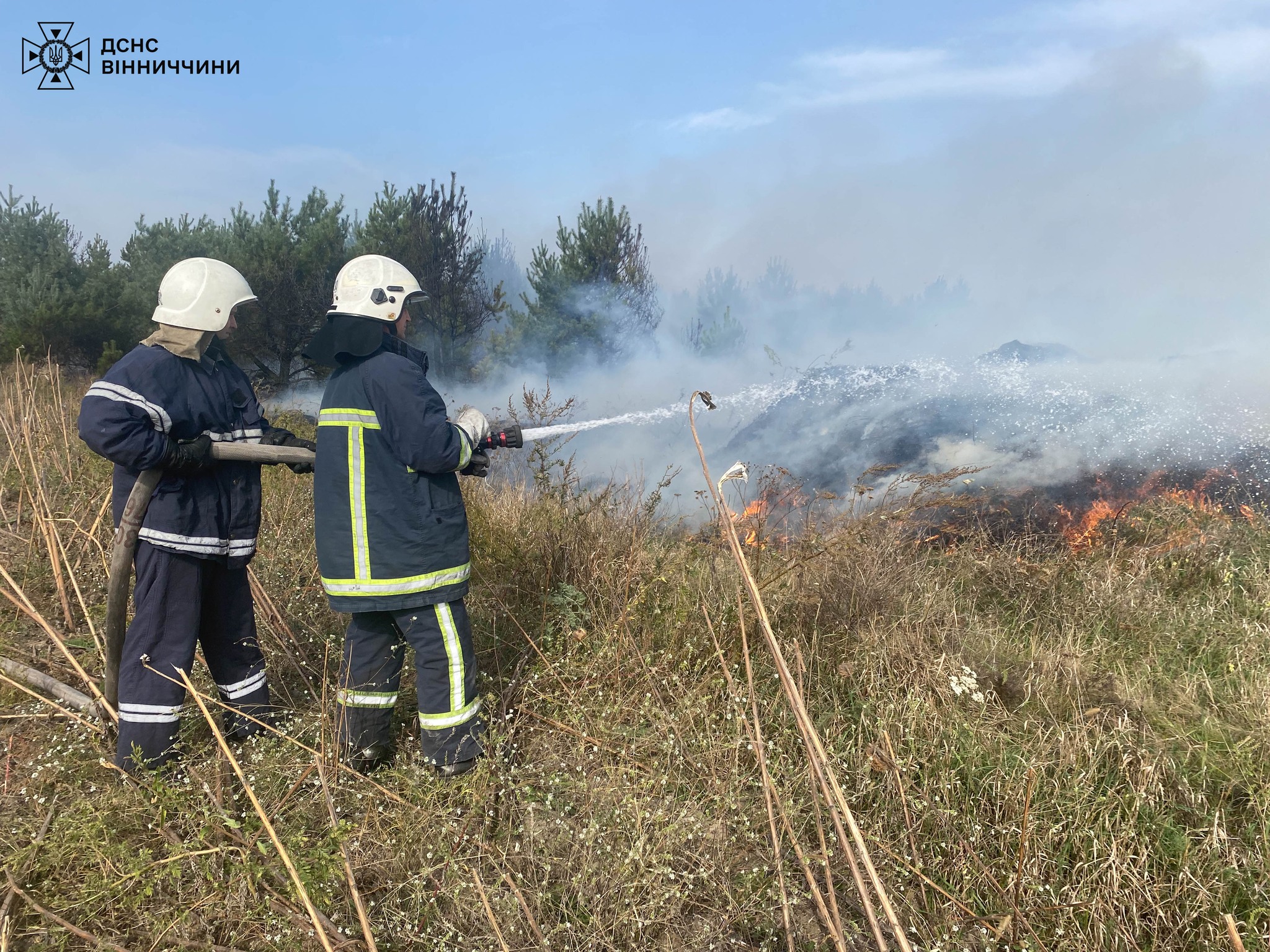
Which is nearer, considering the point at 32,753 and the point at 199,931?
the point at 199,931

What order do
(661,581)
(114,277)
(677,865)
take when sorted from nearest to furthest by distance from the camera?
(677,865) → (661,581) → (114,277)

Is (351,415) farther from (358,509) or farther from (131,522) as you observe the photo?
(131,522)

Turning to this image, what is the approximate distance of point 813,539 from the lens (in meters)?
3.77

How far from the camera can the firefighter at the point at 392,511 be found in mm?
2633

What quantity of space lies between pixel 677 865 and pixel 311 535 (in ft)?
12.4

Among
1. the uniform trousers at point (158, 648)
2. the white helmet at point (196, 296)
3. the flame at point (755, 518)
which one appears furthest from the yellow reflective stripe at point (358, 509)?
the flame at point (755, 518)

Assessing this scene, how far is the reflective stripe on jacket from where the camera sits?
2.62 metres

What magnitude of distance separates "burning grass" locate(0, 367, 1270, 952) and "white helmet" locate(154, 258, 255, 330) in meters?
1.25

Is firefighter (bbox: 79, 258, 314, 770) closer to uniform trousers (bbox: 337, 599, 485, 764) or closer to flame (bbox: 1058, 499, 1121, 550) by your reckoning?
uniform trousers (bbox: 337, 599, 485, 764)

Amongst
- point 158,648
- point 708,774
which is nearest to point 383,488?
point 158,648

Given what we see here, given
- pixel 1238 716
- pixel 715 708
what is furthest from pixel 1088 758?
pixel 715 708

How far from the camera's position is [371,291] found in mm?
2727

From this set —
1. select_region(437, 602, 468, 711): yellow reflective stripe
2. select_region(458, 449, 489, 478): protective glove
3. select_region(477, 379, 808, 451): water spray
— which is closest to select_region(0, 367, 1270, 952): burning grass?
select_region(437, 602, 468, 711): yellow reflective stripe

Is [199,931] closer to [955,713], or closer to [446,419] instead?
[446,419]
